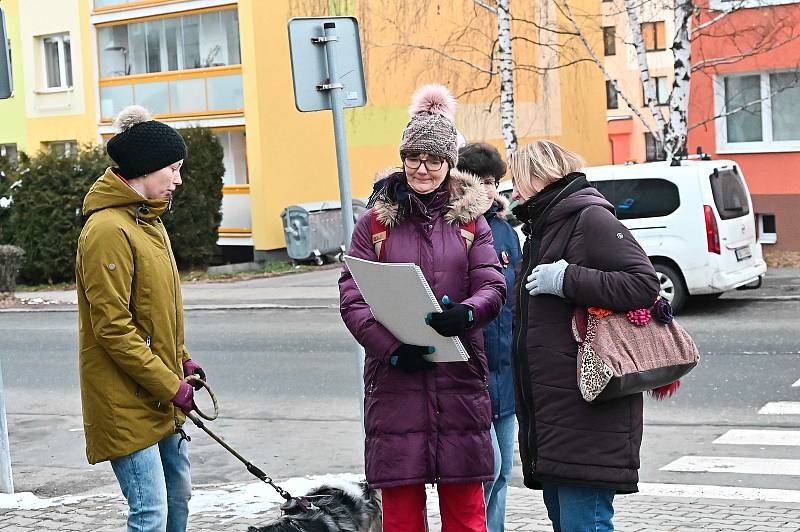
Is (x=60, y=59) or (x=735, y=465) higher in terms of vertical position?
(x=60, y=59)

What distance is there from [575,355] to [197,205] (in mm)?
21940

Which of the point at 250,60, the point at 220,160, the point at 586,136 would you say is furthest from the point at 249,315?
the point at 586,136

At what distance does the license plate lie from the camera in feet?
49.9

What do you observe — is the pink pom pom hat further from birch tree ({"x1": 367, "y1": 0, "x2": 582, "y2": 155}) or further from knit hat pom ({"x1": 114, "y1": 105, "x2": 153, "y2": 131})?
birch tree ({"x1": 367, "y1": 0, "x2": 582, "y2": 155})

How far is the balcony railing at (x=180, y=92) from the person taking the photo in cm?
2895

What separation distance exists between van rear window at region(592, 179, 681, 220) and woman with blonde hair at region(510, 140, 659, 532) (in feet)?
35.1

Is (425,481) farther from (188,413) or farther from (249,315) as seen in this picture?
(249,315)

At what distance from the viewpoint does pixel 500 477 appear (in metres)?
5.52

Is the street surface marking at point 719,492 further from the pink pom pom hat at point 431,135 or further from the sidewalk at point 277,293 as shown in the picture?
the sidewalk at point 277,293

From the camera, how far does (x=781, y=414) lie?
9.48 metres

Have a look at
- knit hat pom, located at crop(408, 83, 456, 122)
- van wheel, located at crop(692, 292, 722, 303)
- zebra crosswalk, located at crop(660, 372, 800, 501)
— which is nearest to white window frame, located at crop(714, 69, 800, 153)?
van wheel, located at crop(692, 292, 722, 303)

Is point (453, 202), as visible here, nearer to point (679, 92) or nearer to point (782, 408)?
point (782, 408)

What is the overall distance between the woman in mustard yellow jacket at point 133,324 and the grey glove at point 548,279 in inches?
53.1

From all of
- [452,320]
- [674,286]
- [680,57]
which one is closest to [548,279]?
[452,320]
